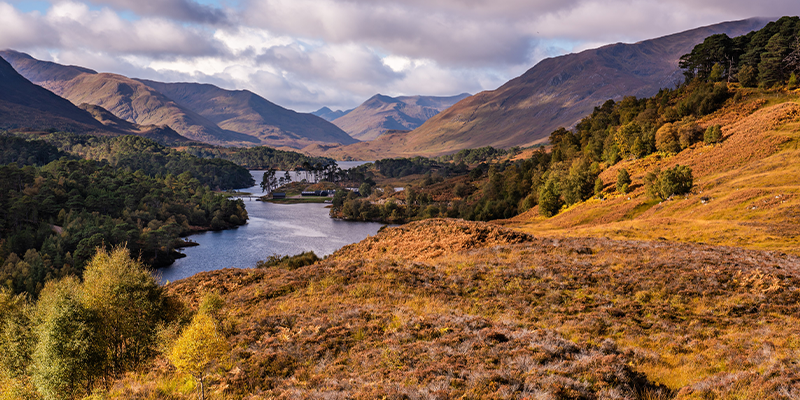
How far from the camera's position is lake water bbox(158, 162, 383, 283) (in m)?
92.8

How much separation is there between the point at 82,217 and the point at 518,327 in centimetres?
12273

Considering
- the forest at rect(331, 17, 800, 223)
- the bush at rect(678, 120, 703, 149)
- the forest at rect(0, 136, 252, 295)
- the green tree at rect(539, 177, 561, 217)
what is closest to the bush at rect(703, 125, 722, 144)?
the forest at rect(331, 17, 800, 223)

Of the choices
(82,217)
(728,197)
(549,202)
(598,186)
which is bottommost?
(82,217)

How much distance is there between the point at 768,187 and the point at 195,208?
157 metres

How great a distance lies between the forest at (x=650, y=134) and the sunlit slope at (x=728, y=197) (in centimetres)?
294

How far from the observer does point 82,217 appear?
103 meters

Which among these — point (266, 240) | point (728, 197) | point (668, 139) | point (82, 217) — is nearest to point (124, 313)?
point (728, 197)

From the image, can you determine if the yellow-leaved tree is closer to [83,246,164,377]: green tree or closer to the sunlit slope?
[83,246,164,377]: green tree

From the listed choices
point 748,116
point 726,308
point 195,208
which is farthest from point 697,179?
point 195,208

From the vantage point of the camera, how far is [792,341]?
1435cm

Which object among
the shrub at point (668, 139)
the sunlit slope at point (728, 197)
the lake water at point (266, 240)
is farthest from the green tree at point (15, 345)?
the shrub at point (668, 139)

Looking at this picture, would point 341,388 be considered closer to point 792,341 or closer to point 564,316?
point 564,316

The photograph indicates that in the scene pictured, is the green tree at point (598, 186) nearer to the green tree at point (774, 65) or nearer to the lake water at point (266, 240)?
the green tree at point (774, 65)

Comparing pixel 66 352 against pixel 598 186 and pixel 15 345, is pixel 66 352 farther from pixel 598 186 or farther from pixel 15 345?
pixel 598 186
